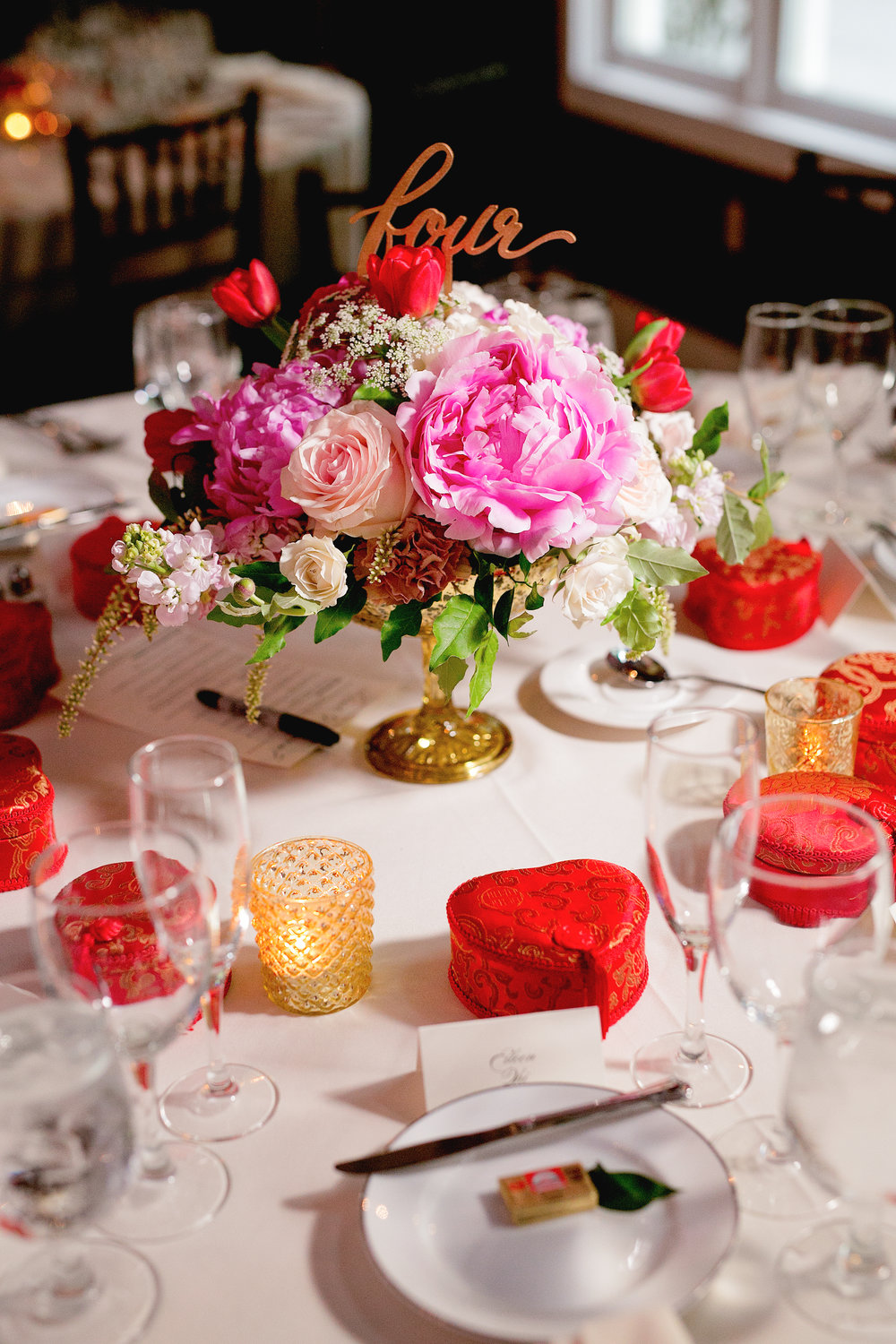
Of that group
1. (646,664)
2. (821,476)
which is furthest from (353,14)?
(646,664)

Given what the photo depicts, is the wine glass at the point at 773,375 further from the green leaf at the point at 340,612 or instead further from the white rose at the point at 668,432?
the green leaf at the point at 340,612

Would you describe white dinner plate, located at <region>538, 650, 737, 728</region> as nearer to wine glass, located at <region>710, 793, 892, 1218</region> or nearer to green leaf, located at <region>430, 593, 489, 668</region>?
green leaf, located at <region>430, 593, 489, 668</region>

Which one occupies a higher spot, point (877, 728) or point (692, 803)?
point (692, 803)

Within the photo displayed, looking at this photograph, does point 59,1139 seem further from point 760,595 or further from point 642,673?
point 760,595

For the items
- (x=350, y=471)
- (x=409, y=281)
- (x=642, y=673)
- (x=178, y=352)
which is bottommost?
(x=642, y=673)

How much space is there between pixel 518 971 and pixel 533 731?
45 centimetres

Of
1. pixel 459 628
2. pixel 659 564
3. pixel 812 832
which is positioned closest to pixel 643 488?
pixel 659 564

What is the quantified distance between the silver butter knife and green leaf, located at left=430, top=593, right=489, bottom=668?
392 mm

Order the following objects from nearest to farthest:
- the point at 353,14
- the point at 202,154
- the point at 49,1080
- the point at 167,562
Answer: the point at 49,1080 → the point at 167,562 → the point at 202,154 → the point at 353,14

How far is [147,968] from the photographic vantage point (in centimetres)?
80

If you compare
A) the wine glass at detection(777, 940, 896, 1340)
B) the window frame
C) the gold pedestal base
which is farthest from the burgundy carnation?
the window frame

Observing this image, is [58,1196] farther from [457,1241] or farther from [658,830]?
[658,830]

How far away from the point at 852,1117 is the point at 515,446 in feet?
1.80

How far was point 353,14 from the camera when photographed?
507 centimetres
